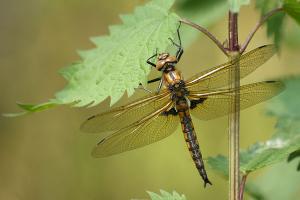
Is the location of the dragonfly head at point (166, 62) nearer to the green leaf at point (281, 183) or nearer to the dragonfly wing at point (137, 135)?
the dragonfly wing at point (137, 135)

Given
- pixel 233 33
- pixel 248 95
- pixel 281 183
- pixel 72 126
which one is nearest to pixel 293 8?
pixel 233 33

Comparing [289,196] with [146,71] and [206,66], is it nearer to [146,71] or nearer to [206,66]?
[146,71]

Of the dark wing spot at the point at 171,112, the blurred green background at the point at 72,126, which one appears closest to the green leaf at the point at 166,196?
the dark wing spot at the point at 171,112

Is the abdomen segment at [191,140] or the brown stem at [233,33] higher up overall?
the brown stem at [233,33]

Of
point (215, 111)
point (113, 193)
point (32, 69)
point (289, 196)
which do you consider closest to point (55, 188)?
point (113, 193)

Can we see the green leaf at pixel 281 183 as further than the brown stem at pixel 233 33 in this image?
Yes

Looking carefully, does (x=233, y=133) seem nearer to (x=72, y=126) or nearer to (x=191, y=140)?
(x=191, y=140)

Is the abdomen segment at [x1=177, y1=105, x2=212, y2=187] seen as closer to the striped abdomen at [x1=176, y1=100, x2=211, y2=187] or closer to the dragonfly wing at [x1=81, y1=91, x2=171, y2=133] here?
the striped abdomen at [x1=176, y1=100, x2=211, y2=187]
